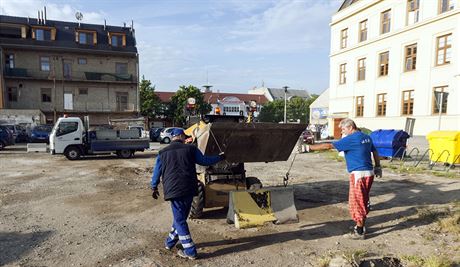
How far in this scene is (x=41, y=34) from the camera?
34.6 m

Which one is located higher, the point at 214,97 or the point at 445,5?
the point at 445,5

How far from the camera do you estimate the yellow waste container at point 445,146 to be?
1196cm

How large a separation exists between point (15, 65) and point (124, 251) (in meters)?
36.3

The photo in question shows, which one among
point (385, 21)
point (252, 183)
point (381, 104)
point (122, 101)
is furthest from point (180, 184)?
point (122, 101)

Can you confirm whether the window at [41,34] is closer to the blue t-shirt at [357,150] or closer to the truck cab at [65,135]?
the truck cab at [65,135]

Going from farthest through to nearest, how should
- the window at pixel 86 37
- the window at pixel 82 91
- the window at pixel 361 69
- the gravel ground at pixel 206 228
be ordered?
the window at pixel 86 37 < the window at pixel 82 91 < the window at pixel 361 69 < the gravel ground at pixel 206 228

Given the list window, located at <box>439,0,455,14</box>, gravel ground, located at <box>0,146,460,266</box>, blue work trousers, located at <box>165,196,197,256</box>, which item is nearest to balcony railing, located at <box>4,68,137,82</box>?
gravel ground, located at <box>0,146,460,266</box>

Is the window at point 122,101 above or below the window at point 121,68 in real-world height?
below

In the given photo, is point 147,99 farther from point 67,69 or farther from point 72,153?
point 72,153

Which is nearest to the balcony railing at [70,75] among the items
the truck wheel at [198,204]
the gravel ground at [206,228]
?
the gravel ground at [206,228]

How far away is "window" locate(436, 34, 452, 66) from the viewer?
20.3 m

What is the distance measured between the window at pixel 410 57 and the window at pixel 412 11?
5.72 feet

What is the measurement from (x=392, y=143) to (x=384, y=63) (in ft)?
Answer: 44.2

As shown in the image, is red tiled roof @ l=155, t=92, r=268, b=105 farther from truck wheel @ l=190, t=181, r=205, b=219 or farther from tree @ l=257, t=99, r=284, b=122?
truck wheel @ l=190, t=181, r=205, b=219
